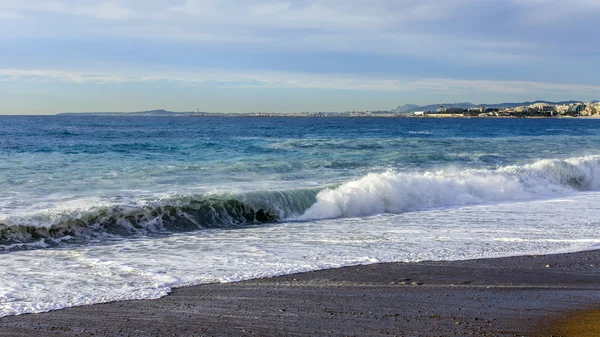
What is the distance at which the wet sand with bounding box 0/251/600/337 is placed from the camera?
563cm

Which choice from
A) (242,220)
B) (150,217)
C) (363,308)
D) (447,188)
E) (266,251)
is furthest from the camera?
(447,188)

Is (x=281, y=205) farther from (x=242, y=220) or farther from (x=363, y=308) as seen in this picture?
(x=363, y=308)

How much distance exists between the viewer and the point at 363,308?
6320mm

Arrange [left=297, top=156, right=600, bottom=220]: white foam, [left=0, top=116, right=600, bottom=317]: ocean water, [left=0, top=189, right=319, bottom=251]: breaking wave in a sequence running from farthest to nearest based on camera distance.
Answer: [left=297, top=156, right=600, bottom=220]: white foam < [left=0, top=189, right=319, bottom=251]: breaking wave < [left=0, top=116, right=600, bottom=317]: ocean water

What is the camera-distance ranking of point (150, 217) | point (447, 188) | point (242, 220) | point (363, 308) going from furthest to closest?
point (447, 188) < point (242, 220) < point (150, 217) < point (363, 308)

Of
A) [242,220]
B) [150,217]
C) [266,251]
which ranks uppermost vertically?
[150,217]

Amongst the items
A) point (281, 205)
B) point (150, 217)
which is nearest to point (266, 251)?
point (150, 217)

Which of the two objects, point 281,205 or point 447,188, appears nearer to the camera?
point 281,205

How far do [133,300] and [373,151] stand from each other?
2574 cm

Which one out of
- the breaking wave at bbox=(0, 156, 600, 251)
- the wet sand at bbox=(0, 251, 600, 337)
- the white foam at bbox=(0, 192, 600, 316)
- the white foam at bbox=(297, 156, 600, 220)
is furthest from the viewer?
the white foam at bbox=(297, 156, 600, 220)

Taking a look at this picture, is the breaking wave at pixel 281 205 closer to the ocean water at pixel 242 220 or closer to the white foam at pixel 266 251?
the ocean water at pixel 242 220

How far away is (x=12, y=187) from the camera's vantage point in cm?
1512

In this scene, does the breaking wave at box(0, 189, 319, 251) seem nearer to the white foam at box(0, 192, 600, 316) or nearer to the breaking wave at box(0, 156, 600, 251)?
the breaking wave at box(0, 156, 600, 251)

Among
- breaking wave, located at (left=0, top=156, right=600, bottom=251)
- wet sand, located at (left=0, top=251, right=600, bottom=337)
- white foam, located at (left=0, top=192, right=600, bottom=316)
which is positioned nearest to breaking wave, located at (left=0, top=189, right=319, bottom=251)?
breaking wave, located at (left=0, top=156, right=600, bottom=251)
